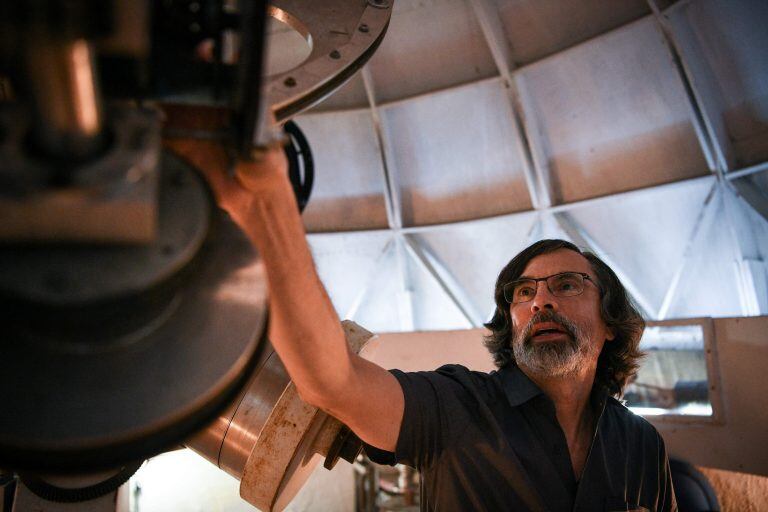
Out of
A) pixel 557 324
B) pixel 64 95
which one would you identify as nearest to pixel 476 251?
pixel 557 324

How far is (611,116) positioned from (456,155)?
1257 millimetres

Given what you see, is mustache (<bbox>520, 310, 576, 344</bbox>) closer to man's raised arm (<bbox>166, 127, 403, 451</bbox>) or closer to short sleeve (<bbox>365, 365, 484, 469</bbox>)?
short sleeve (<bbox>365, 365, 484, 469</bbox>)

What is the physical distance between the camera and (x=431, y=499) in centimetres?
165

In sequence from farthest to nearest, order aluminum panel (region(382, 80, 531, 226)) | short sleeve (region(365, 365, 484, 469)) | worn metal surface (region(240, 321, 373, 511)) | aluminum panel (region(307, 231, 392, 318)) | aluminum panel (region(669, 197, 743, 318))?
aluminum panel (region(307, 231, 392, 318)) → aluminum panel (region(382, 80, 531, 226)) → aluminum panel (region(669, 197, 743, 318)) → short sleeve (region(365, 365, 484, 469)) → worn metal surface (region(240, 321, 373, 511))

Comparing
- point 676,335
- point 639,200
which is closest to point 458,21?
point 639,200

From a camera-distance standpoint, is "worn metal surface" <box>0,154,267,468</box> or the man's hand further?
the man's hand

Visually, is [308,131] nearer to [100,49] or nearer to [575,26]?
[575,26]

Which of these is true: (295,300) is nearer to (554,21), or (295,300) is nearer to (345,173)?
(554,21)

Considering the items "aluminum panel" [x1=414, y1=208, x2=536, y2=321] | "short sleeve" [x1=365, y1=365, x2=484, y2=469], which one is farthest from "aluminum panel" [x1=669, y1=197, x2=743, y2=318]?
"short sleeve" [x1=365, y1=365, x2=484, y2=469]

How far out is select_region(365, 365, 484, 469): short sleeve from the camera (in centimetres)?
154

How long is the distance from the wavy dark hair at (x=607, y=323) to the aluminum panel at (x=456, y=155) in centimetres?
255

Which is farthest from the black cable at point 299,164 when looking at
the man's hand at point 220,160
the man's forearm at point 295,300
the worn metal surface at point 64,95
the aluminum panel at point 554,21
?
Result: the aluminum panel at point 554,21

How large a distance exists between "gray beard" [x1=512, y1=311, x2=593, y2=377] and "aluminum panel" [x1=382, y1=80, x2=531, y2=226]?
9.61ft

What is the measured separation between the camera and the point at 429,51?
14.8 ft
